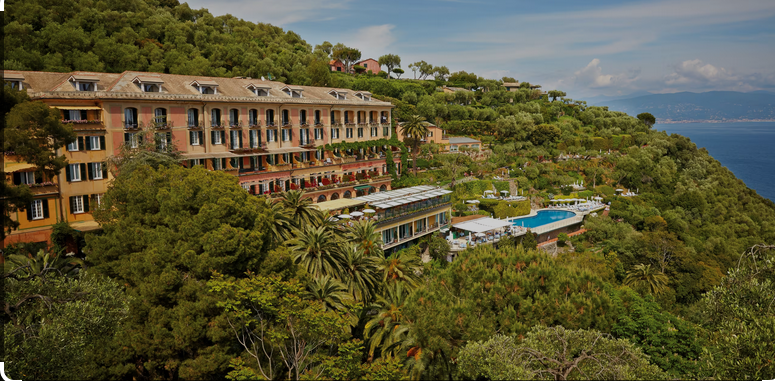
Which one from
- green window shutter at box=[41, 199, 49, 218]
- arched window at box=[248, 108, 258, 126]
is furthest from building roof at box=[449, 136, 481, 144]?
green window shutter at box=[41, 199, 49, 218]

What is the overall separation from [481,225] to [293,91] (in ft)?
78.2

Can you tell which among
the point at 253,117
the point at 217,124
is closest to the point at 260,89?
the point at 253,117

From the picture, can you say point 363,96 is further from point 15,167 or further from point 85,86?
point 15,167

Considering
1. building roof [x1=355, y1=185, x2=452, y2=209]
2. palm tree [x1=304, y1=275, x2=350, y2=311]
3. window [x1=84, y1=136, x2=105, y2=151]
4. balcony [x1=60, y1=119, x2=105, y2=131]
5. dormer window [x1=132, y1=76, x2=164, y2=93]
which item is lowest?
palm tree [x1=304, y1=275, x2=350, y2=311]

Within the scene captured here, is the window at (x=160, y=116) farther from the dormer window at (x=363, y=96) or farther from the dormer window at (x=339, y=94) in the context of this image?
the dormer window at (x=363, y=96)

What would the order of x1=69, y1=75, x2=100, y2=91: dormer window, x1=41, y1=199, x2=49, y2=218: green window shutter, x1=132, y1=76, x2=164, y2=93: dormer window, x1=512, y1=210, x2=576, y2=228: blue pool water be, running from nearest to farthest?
x1=41, y1=199, x2=49, y2=218: green window shutter < x1=69, y1=75, x2=100, y2=91: dormer window < x1=132, y1=76, x2=164, y2=93: dormer window < x1=512, y1=210, x2=576, y2=228: blue pool water

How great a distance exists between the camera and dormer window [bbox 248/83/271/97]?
42.8 meters

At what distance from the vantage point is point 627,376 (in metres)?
11.6

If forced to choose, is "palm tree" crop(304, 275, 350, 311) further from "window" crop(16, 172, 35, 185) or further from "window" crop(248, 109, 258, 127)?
"window" crop(248, 109, 258, 127)

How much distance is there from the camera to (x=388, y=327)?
2086cm

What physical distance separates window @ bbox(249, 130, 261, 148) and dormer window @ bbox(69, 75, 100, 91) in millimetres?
13041

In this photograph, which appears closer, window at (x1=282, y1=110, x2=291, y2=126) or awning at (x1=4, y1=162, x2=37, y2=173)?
awning at (x1=4, y1=162, x2=37, y2=173)

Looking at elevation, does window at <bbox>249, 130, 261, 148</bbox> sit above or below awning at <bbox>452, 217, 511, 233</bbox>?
above

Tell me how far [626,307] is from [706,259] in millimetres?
32129
